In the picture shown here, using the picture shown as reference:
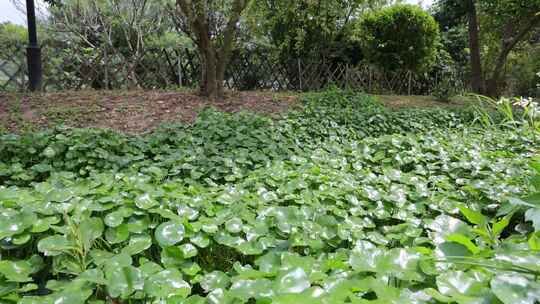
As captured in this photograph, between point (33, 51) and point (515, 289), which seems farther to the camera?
point (33, 51)

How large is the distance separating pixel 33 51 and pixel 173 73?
10.3ft

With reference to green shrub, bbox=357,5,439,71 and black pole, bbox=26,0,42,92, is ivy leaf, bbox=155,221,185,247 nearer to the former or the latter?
black pole, bbox=26,0,42,92

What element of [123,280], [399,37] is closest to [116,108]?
[123,280]

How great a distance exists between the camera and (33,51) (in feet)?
16.6

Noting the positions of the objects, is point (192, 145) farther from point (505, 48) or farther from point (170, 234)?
point (505, 48)

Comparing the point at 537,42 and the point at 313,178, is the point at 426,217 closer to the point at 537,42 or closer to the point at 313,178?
the point at 313,178

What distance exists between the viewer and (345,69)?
8.73 meters

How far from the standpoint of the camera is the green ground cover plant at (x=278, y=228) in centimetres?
85

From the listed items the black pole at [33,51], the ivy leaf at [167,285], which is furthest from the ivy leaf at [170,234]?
the black pole at [33,51]

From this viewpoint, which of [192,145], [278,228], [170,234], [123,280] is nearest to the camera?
[123,280]

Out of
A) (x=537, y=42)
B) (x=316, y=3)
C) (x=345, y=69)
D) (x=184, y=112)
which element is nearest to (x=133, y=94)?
(x=184, y=112)

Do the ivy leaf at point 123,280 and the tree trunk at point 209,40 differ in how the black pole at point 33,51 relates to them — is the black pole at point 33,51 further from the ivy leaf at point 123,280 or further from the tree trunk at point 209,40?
the ivy leaf at point 123,280

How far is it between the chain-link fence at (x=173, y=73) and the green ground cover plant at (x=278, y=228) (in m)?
4.73

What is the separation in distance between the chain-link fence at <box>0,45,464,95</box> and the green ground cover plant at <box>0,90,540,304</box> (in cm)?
473
